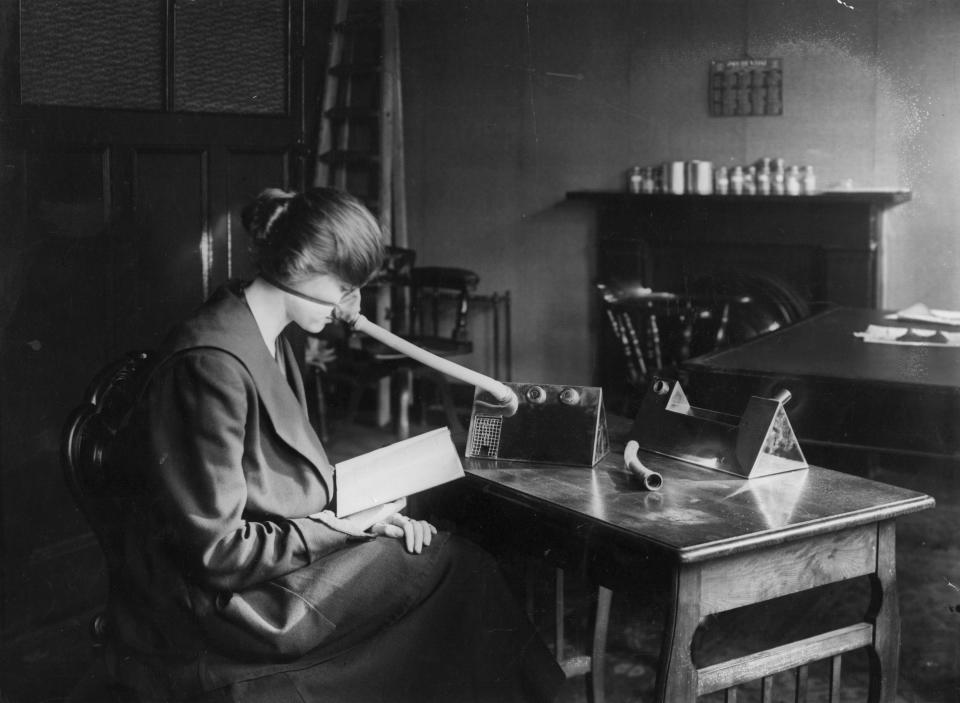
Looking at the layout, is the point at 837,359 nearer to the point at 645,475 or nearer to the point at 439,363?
the point at 645,475

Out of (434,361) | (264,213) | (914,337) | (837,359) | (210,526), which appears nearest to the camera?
(210,526)

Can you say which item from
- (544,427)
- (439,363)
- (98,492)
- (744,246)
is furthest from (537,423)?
(744,246)

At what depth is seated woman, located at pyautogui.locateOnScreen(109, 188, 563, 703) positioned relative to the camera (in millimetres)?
1495

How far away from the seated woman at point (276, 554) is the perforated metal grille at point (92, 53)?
133 centimetres

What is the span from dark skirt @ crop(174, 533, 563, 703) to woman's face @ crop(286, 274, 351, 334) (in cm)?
41

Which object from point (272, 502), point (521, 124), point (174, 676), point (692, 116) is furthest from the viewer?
point (521, 124)

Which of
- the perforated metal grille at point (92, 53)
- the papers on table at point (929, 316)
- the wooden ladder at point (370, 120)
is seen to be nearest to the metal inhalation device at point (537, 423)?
the perforated metal grille at point (92, 53)

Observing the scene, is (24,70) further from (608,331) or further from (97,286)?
(608,331)

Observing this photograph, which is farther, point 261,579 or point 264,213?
point 264,213

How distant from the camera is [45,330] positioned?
2.80 m

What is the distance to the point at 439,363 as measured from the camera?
194cm

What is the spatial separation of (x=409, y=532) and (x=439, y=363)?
1.21ft

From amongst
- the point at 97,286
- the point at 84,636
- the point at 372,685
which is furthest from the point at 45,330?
the point at 372,685

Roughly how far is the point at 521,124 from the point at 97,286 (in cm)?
383
